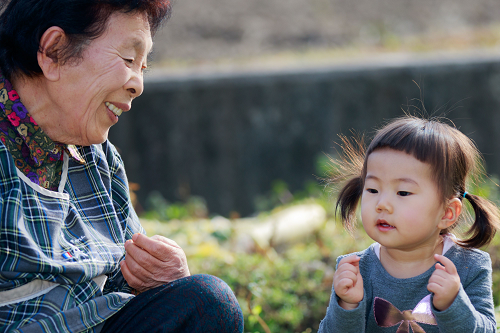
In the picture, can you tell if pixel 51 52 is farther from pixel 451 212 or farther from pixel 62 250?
pixel 451 212

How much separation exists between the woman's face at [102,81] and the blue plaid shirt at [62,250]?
0.52ft

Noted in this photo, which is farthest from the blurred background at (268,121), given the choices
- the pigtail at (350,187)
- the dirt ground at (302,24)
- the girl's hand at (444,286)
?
the girl's hand at (444,286)

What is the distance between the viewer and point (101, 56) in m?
1.76

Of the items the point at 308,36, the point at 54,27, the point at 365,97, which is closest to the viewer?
the point at 54,27

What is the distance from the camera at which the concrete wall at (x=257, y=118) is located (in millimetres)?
4984

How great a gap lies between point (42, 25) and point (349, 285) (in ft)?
4.16

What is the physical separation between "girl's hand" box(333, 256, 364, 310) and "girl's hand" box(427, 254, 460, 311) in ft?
0.75

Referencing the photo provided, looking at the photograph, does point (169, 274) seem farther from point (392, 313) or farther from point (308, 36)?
point (308, 36)

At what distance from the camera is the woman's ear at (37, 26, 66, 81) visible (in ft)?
5.62

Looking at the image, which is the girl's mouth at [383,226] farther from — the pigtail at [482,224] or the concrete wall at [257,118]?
the concrete wall at [257,118]

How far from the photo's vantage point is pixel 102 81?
178cm

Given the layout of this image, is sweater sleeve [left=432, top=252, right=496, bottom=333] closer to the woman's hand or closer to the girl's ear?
the girl's ear

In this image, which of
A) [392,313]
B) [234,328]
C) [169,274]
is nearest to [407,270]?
[392,313]

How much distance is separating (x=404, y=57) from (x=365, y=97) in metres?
0.80
